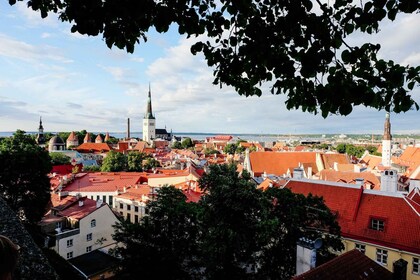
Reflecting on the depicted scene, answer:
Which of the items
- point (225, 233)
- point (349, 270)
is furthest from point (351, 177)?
point (225, 233)

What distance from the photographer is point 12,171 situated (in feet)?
71.5

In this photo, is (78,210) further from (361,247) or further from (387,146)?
(387,146)

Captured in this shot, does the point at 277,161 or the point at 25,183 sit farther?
the point at 277,161

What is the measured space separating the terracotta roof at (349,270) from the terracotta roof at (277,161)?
40.7 m

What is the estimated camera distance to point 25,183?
22141mm

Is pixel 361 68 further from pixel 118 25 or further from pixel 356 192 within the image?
pixel 356 192

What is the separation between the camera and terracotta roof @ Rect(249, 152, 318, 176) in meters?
51.2

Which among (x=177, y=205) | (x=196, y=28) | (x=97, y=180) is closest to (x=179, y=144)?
(x=97, y=180)

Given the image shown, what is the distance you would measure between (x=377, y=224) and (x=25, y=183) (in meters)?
24.1

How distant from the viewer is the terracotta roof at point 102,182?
113 feet

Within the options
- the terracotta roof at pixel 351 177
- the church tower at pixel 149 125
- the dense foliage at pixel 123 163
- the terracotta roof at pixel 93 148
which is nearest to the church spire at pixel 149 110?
the church tower at pixel 149 125

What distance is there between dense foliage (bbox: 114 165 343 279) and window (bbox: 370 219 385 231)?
437 cm

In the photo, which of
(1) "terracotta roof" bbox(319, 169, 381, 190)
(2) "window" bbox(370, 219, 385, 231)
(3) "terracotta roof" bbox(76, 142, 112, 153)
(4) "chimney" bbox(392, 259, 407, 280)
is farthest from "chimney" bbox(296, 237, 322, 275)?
(3) "terracotta roof" bbox(76, 142, 112, 153)

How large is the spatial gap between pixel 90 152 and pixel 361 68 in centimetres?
10524
